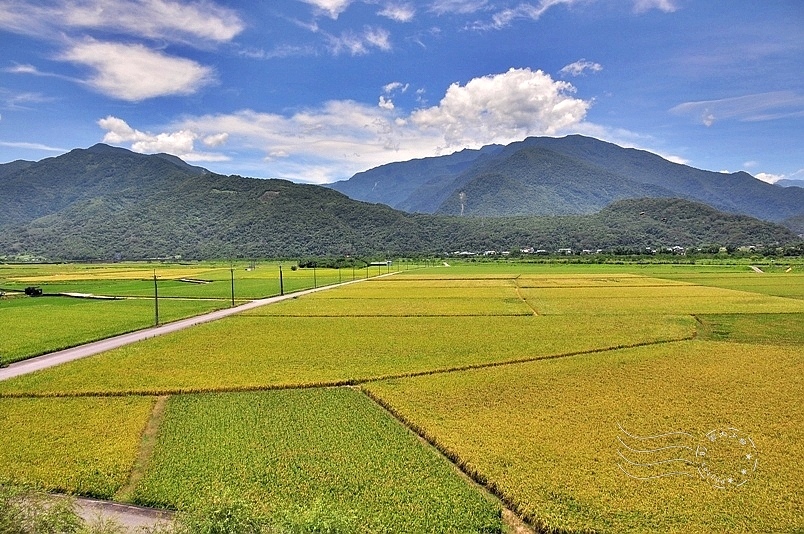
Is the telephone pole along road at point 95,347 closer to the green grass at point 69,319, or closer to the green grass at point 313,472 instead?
the green grass at point 69,319

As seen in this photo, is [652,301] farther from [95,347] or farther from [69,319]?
[69,319]

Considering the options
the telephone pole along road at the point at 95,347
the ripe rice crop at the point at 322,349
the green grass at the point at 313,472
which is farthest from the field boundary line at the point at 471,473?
the telephone pole along road at the point at 95,347

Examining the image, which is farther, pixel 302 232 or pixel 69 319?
pixel 302 232

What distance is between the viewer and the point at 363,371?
2067cm

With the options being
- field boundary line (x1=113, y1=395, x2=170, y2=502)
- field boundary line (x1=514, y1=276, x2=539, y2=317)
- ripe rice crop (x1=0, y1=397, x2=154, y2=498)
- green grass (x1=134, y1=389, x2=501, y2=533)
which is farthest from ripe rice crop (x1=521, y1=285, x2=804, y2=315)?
ripe rice crop (x1=0, y1=397, x2=154, y2=498)

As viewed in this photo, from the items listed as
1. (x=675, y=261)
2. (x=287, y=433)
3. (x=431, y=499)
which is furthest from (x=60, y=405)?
(x=675, y=261)

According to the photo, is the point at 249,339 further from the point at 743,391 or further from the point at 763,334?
the point at 763,334

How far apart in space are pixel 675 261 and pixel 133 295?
378 ft

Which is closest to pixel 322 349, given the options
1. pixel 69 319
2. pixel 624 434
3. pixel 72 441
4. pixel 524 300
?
pixel 72 441

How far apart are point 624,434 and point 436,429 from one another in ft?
16.2

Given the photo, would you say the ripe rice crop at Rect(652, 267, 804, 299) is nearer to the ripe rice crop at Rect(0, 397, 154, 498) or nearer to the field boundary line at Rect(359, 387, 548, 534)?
the field boundary line at Rect(359, 387, 548, 534)

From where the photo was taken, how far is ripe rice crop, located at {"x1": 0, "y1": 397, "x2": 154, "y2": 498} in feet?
36.4

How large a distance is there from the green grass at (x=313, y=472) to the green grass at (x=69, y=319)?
53.5 ft

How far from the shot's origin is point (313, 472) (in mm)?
11156
